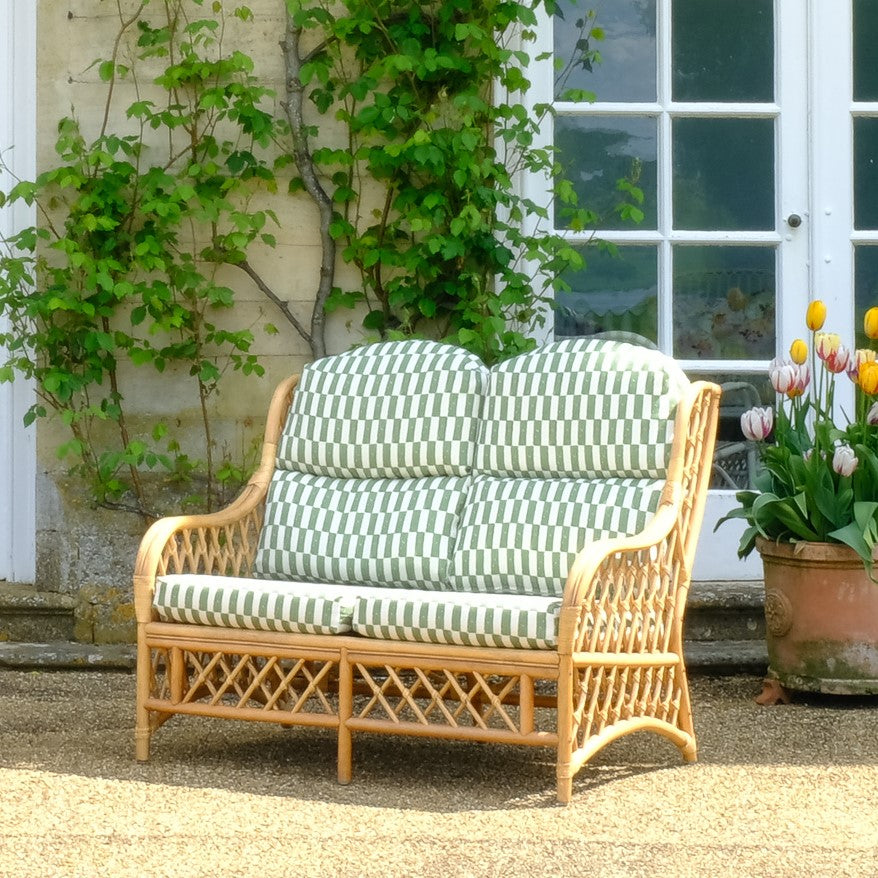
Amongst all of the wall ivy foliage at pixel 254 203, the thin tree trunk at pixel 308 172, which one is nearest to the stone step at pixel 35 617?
the wall ivy foliage at pixel 254 203

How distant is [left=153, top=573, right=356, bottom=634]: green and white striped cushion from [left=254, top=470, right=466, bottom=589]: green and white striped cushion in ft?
1.11

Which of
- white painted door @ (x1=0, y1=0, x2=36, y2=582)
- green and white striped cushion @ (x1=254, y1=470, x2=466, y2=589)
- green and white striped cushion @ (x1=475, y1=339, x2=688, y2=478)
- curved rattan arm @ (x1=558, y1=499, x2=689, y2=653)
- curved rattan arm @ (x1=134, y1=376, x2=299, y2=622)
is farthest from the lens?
white painted door @ (x1=0, y1=0, x2=36, y2=582)

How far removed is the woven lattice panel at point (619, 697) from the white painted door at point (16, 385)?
2.29 metres

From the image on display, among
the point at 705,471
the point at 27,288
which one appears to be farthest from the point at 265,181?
→ the point at 705,471

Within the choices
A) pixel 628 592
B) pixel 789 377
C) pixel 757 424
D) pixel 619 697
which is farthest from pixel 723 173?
pixel 619 697

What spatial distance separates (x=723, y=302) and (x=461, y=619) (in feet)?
6.76

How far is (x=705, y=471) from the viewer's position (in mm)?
3447

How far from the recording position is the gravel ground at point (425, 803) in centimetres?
256

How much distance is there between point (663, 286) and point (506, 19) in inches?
36.6

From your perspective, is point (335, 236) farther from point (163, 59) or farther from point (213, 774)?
point (213, 774)

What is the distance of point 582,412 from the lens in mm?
3510

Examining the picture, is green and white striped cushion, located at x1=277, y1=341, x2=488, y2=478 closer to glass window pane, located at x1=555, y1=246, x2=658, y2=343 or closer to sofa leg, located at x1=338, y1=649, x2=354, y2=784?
sofa leg, located at x1=338, y1=649, x2=354, y2=784

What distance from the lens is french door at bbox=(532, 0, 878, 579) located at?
4695mm

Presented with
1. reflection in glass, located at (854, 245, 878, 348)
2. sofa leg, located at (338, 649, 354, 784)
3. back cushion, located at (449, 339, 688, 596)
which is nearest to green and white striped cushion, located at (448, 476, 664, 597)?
back cushion, located at (449, 339, 688, 596)
